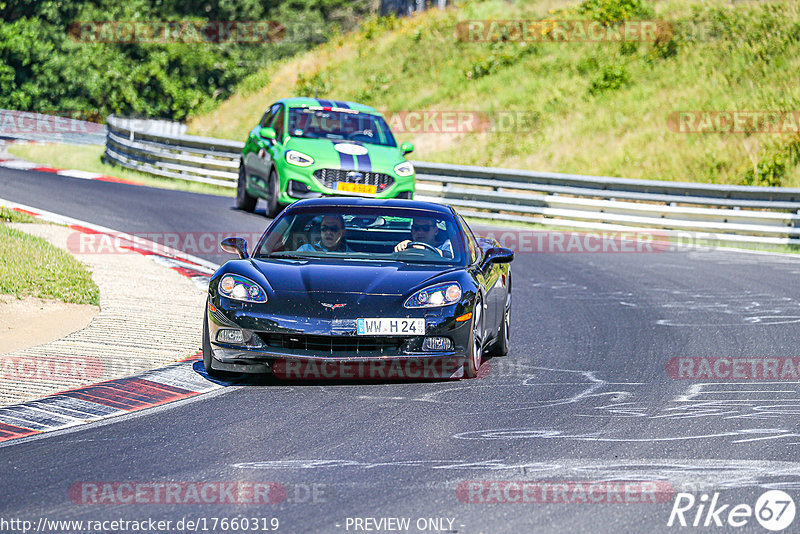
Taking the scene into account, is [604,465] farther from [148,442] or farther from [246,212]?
[246,212]

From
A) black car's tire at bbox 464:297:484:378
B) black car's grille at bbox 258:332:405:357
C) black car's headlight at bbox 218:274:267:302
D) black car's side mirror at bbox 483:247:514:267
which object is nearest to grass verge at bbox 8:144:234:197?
black car's side mirror at bbox 483:247:514:267

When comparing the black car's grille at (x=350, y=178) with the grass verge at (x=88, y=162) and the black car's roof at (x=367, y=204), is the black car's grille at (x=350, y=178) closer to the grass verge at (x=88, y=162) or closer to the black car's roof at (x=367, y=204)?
the grass verge at (x=88, y=162)

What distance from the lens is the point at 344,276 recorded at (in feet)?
27.2

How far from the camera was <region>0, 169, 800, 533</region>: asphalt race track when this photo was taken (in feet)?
17.1

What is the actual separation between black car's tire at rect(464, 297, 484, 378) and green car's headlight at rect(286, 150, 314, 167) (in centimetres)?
915

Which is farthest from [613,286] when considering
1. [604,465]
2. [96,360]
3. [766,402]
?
[604,465]

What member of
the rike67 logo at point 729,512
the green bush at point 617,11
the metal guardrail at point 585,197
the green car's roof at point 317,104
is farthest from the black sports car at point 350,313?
the green bush at point 617,11

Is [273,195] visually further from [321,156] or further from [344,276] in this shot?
[344,276]

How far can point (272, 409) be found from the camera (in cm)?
734

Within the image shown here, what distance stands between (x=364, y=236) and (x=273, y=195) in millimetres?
8565

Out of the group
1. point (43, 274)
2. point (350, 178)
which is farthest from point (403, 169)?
point (43, 274)

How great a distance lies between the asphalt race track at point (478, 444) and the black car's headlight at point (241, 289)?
60 cm

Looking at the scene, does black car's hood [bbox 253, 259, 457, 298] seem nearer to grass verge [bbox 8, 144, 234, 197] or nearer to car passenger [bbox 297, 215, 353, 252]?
car passenger [bbox 297, 215, 353, 252]

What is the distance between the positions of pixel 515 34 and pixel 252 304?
31388 mm
